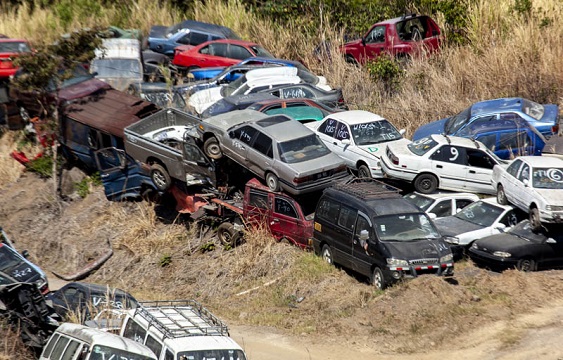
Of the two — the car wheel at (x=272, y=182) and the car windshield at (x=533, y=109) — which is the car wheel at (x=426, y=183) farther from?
the car windshield at (x=533, y=109)

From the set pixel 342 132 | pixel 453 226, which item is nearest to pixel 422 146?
pixel 342 132

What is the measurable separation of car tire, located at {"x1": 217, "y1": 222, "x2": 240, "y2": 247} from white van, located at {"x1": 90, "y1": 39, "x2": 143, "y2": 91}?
9.12 m

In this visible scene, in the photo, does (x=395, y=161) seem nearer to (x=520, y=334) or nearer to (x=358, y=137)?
(x=358, y=137)

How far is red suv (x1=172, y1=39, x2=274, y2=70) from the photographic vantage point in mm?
30219

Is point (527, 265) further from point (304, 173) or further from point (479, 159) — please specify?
point (304, 173)

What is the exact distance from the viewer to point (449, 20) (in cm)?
2983

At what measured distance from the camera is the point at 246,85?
26.4 m

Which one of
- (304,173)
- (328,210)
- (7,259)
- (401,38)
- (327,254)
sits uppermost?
(401,38)

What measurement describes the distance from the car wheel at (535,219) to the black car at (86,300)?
821cm

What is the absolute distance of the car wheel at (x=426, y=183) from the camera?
20.3 m

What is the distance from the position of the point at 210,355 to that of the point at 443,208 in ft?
31.7

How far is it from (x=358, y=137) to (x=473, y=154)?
3.02m

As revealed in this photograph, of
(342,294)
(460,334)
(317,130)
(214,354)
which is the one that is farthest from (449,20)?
(214,354)

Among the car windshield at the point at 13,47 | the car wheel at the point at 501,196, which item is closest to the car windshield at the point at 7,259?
the car wheel at the point at 501,196
